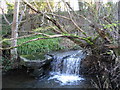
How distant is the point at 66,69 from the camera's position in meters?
5.84

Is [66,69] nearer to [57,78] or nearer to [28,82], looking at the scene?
[57,78]

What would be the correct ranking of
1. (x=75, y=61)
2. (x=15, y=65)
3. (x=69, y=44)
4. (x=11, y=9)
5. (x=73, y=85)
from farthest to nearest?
(x=11, y=9)
(x=69, y=44)
(x=15, y=65)
(x=75, y=61)
(x=73, y=85)

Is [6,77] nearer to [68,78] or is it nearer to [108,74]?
[68,78]

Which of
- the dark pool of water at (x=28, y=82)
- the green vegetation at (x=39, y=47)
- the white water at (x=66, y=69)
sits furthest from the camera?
the green vegetation at (x=39, y=47)

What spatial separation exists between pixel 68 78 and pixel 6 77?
9.17ft

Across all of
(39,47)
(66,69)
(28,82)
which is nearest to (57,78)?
(66,69)

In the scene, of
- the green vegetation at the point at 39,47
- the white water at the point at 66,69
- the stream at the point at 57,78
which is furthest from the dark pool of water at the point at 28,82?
the green vegetation at the point at 39,47

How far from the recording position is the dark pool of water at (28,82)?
4.61 m

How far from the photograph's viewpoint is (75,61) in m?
5.83

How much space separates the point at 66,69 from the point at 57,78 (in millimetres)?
717

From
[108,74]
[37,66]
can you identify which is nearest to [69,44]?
[37,66]

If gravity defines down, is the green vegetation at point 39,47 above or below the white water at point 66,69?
above

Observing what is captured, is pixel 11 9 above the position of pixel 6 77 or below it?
above

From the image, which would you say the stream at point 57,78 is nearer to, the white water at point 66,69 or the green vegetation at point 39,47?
the white water at point 66,69
